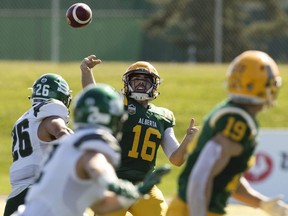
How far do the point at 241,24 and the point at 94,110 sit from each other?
20.6 m

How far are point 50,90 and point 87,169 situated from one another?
2582 millimetres

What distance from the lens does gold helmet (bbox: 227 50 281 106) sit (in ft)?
16.0

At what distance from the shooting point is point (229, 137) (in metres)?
4.73

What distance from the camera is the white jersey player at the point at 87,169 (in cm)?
464

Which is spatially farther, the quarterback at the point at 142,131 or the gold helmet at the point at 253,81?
the quarterback at the point at 142,131

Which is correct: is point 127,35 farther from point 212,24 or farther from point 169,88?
point 169,88

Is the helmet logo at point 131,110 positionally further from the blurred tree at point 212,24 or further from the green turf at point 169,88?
the blurred tree at point 212,24

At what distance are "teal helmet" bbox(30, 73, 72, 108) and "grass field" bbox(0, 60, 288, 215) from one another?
8.32 meters

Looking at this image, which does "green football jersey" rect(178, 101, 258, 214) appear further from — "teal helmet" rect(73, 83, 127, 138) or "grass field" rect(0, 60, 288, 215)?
"grass field" rect(0, 60, 288, 215)

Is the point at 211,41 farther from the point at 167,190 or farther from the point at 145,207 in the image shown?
the point at 145,207

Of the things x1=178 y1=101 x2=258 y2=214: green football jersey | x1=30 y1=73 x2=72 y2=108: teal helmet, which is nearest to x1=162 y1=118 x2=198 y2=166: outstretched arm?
x1=30 y1=73 x2=72 y2=108: teal helmet

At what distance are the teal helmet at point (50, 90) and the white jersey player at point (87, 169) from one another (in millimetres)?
2303

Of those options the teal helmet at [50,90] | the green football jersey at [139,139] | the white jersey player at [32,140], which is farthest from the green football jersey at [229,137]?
the green football jersey at [139,139]

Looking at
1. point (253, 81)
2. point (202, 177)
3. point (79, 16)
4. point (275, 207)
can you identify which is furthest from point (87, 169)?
point (79, 16)
